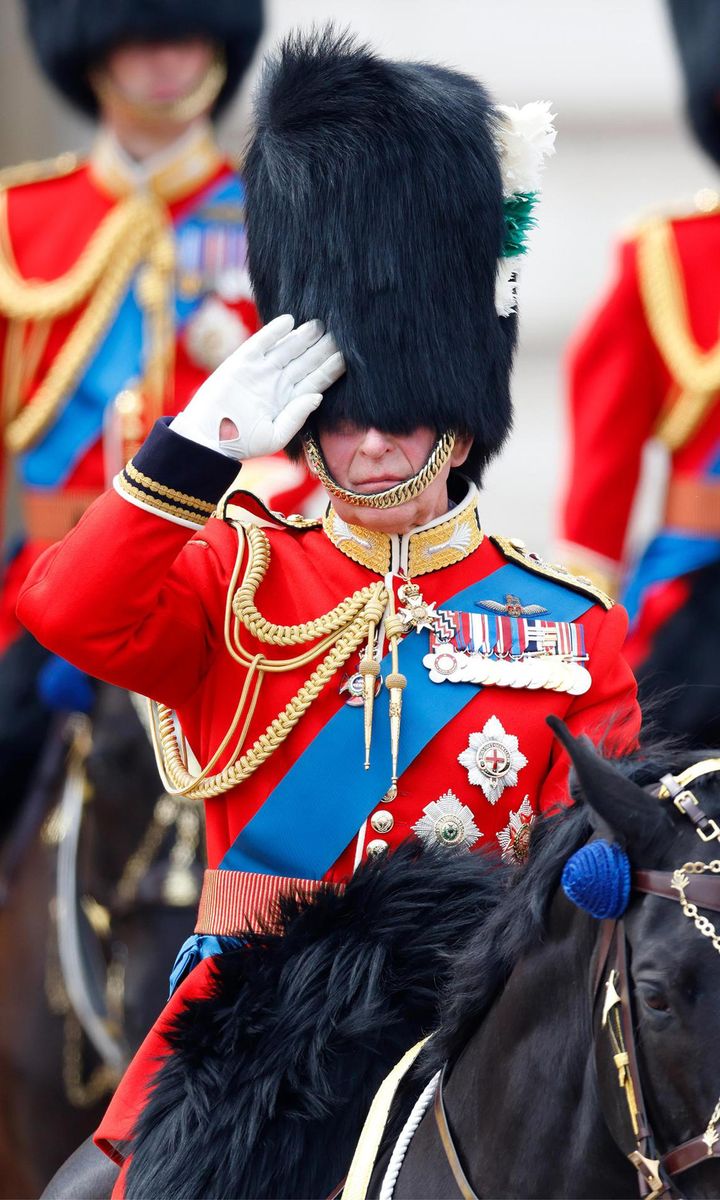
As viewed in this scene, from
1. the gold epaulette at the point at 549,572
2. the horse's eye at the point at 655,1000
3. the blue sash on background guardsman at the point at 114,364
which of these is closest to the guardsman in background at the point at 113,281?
the blue sash on background guardsman at the point at 114,364

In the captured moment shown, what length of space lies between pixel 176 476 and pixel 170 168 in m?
2.68

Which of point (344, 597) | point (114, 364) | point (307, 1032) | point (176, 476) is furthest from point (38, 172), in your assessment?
point (307, 1032)

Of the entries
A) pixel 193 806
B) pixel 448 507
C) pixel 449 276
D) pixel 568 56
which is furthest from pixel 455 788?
pixel 568 56

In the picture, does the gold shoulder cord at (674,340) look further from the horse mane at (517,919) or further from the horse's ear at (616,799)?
the horse's ear at (616,799)

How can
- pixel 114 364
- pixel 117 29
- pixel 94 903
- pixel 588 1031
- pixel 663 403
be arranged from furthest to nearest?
pixel 663 403 → pixel 117 29 → pixel 114 364 → pixel 94 903 → pixel 588 1031

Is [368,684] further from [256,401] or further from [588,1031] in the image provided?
[588,1031]

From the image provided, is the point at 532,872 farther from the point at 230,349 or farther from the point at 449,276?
the point at 230,349

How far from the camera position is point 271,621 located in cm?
279

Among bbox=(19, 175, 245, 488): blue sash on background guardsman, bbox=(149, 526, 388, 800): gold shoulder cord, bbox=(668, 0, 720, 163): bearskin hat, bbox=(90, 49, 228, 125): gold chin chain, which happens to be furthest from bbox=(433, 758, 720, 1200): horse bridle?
bbox=(668, 0, 720, 163): bearskin hat

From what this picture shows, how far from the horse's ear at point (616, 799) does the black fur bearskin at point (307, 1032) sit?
445mm

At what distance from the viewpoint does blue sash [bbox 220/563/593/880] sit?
269 centimetres

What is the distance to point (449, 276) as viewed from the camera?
110 inches

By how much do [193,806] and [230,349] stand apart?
A: 3.52 ft

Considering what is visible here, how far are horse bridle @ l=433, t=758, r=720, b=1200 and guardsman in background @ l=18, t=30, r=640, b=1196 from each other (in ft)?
1.38
